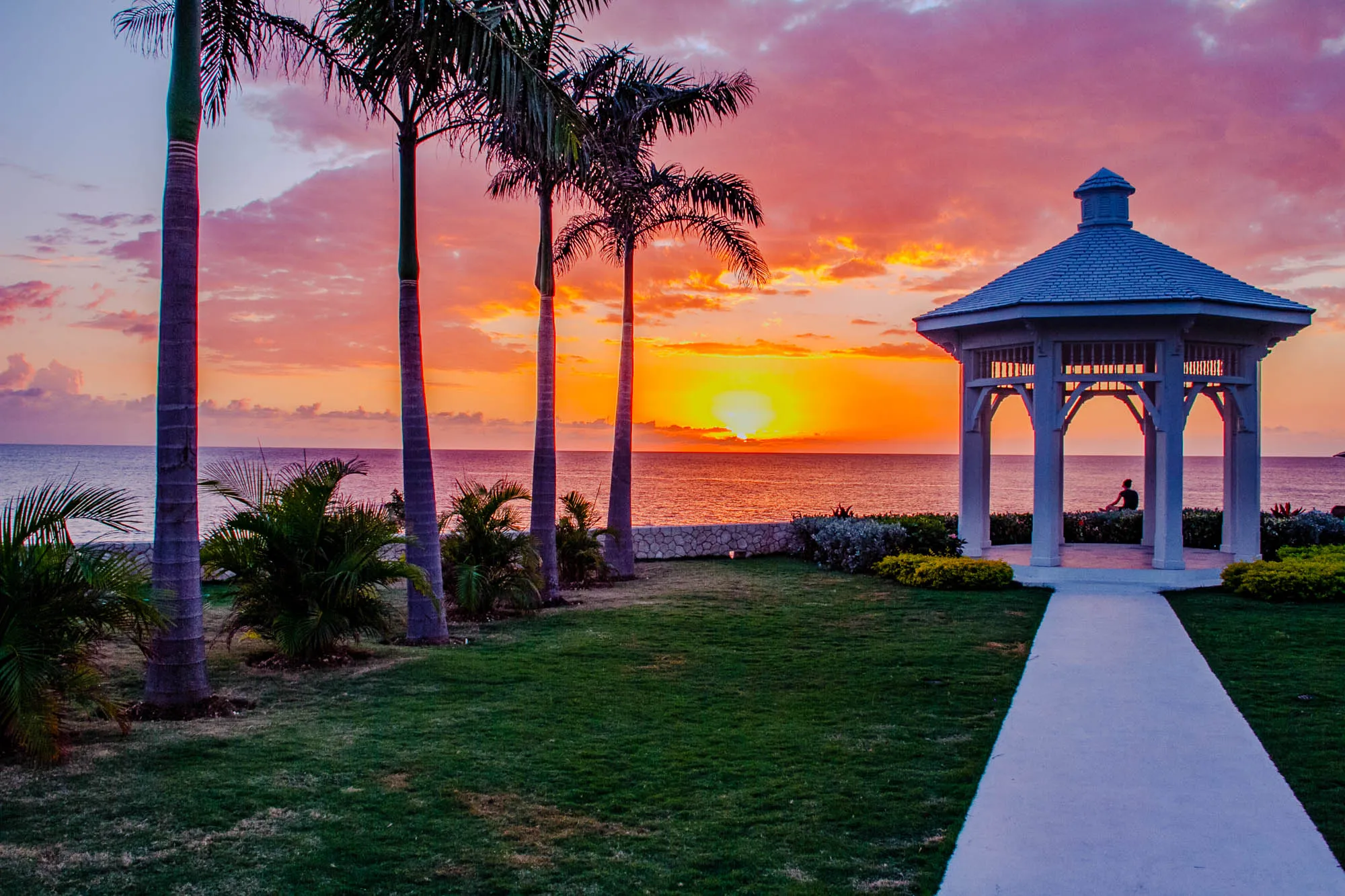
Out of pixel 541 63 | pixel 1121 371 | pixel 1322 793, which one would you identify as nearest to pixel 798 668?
pixel 1322 793

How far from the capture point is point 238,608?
1008 centimetres

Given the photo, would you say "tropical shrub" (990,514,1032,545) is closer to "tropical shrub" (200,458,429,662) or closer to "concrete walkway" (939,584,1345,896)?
"concrete walkway" (939,584,1345,896)

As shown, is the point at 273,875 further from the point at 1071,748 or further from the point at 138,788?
the point at 1071,748

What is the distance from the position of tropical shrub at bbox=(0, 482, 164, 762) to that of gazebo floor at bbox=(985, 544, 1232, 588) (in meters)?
12.9

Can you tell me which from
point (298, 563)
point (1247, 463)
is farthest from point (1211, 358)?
point (298, 563)

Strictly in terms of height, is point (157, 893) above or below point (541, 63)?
below

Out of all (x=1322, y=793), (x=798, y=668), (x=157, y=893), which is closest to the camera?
(x=157, y=893)

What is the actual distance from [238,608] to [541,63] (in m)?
7.19

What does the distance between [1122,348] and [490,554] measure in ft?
33.6

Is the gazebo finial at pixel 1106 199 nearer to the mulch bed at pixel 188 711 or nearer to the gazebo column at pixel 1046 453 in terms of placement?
the gazebo column at pixel 1046 453

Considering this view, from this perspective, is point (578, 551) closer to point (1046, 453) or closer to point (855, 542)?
point (855, 542)

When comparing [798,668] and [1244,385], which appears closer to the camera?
[798,668]

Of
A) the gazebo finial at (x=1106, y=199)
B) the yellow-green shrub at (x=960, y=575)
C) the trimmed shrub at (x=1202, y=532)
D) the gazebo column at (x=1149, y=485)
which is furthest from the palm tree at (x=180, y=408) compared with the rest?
the trimmed shrub at (x=1202, y=532)

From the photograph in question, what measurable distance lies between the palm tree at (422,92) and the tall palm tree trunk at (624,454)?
6.13 meters
